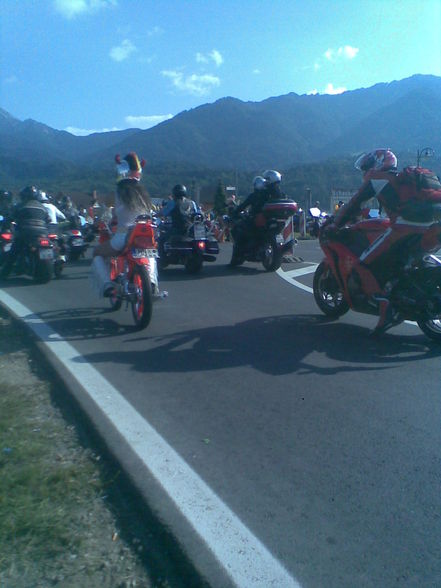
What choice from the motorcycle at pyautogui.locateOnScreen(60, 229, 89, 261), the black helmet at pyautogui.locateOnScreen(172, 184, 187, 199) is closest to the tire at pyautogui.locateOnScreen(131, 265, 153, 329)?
the black helmet at pyautogui.locateOnScreen(172, 184, 187, 199)

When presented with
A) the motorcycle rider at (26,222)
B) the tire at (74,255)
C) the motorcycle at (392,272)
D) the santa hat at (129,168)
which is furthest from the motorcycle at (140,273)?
the tire at (74,255)

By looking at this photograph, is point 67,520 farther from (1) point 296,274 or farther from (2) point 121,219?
(1) point 296,274

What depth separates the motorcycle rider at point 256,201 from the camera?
13258 millimetres

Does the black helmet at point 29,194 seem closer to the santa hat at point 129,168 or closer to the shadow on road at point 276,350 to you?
the santa hat at point 129,168

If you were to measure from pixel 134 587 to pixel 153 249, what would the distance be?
5.33 metres

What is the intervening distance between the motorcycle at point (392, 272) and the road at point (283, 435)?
0.30m

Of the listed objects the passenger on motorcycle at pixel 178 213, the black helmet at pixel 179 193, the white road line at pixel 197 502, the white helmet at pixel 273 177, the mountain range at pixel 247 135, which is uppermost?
the mountain range at pixel 247 135

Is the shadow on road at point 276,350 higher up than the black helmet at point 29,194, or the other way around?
the black helmet at point 29,194

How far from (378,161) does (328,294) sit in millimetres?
1709

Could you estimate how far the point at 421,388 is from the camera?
5.39 meters

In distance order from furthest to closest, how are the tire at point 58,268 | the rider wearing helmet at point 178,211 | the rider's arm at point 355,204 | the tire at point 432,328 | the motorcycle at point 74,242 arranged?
1. the motorcycle at point 74,242
2. the rider wearing helmet at point 178,211
3. the tire at point 58,268
4. the rider's arm at point 355,204
5. the tire at point 432,328

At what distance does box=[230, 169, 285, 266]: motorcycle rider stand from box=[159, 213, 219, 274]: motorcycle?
0.57 metres

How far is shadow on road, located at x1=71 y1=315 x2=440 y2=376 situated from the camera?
6.06 meters

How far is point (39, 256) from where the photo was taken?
11.2 m
